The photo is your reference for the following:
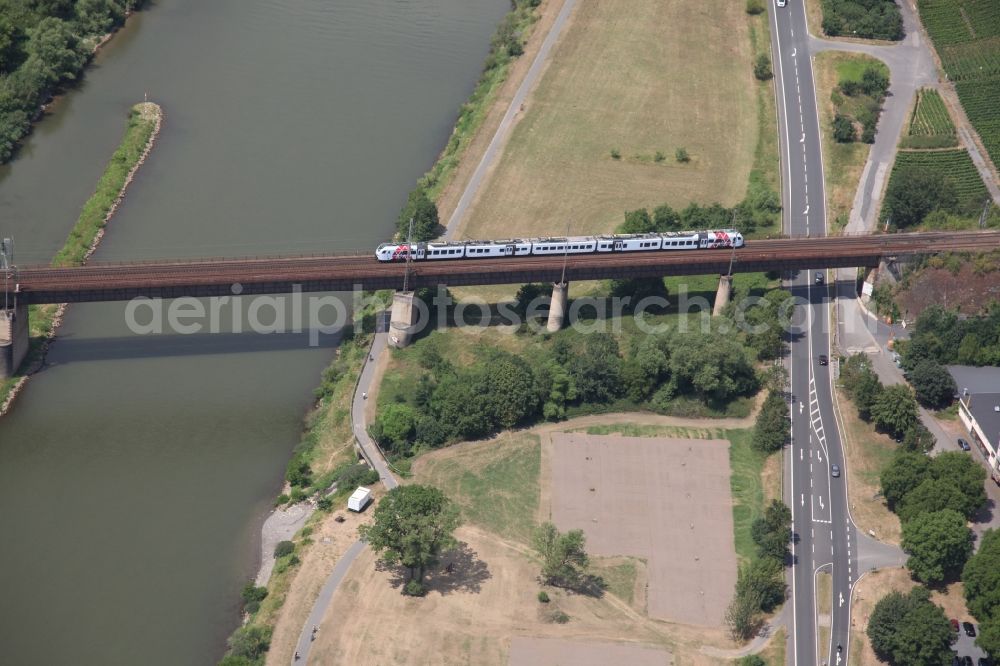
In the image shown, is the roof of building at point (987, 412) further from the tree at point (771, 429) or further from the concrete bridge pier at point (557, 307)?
the concrete bridge pier at point (557, 307)

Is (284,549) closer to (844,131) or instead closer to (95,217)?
(95,217)

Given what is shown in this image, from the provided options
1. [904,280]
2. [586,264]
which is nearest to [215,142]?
[586,264]

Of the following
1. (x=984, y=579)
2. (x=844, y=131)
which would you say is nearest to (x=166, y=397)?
(x=984, y=579)

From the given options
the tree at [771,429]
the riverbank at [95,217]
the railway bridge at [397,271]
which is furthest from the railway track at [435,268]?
the tree at [771,429]

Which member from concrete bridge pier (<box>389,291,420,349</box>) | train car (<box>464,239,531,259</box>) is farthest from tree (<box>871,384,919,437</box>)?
concrete bridge pier (<box>389,291,420,349</box>)

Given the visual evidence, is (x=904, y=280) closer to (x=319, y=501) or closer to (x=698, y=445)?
(x=698, y=445)
